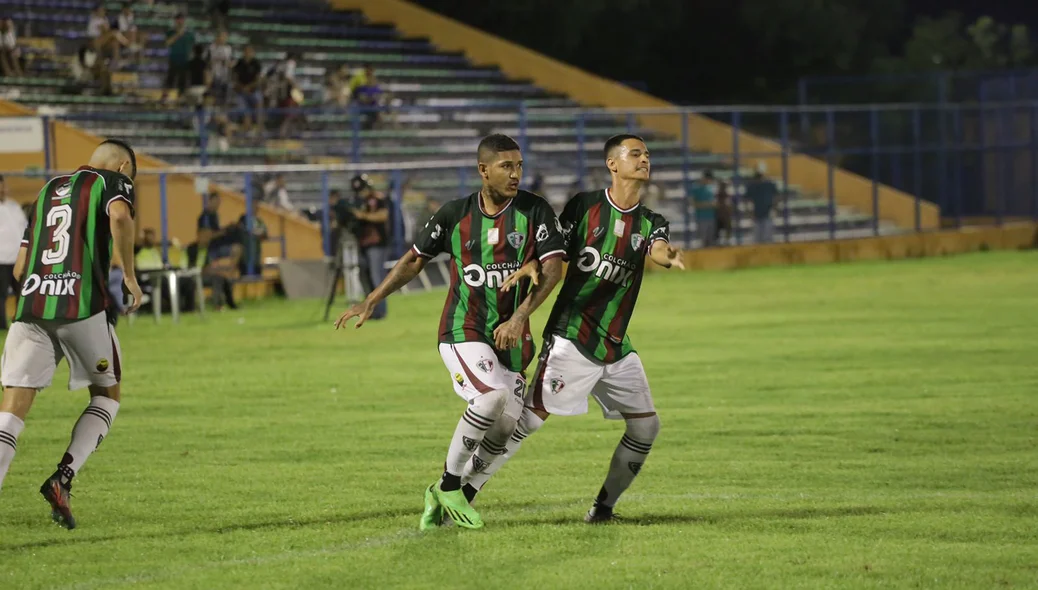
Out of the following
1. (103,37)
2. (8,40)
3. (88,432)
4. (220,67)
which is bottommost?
(88,432)

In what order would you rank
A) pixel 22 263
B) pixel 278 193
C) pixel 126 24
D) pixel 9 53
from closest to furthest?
1. pixel 22 263
2. pixel 278 193
3. pixel 9 53
4. pixel 126 24

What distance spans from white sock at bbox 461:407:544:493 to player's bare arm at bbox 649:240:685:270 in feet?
3.33

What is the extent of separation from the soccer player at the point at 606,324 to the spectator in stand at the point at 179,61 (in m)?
24.1

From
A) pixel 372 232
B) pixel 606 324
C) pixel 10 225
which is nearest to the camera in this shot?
pixel 606 324

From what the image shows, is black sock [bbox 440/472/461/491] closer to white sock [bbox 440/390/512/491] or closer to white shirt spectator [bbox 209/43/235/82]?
white sock [bbox 440/390/512/491]

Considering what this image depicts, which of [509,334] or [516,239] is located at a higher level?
[516,239]

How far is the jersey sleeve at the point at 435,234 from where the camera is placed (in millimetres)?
7684

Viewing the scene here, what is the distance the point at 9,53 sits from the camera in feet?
96.7

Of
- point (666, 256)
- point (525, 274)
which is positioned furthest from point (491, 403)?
point (666, 256)

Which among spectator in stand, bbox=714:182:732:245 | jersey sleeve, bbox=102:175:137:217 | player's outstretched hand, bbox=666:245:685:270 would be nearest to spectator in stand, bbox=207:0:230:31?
spectator in stand, bbox=714:182:732:245

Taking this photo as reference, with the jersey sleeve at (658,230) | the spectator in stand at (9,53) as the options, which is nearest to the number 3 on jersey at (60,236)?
the jersey sleeve at (658,230)

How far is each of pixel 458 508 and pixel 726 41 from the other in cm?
4381

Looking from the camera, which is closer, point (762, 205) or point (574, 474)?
point (574, 474)

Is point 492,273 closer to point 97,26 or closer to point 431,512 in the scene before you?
point 431,512
